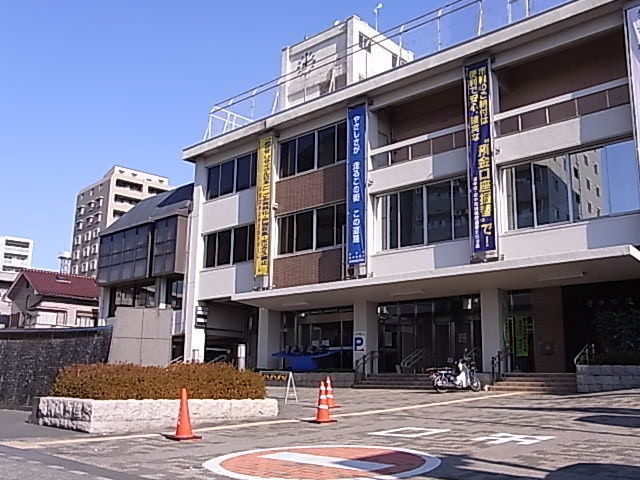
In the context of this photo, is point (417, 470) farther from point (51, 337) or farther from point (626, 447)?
point (51, 337)

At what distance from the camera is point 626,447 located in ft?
31.2

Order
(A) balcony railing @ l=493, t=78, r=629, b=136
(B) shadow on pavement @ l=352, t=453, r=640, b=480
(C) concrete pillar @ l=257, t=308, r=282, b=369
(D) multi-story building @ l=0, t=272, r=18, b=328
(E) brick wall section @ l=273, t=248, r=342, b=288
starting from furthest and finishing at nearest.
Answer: (D) multi-story building @ l=0, t=272, r=18, b=328 → (C) concrete pillar @ l=257, t=308, r=282, b=369 → (E) brick wall section @ l=273, t=248, r=342, b=288 → (A) balcony railing @ l=493, t=78, r=629, b=136 → (B) shadow on pavement @ l=352, t=453, r=640, b=480

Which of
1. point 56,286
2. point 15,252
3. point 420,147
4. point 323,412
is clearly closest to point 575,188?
point 420,147

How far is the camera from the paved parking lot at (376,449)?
8.09m

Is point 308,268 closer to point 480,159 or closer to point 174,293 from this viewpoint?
point 480,159

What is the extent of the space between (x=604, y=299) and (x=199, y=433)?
1612cm

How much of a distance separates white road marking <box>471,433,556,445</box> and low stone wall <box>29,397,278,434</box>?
543 centimetres

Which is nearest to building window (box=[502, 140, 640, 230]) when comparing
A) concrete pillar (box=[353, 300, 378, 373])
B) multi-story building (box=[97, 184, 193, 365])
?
concrete pillar (box=[353, 300, 378, 373])

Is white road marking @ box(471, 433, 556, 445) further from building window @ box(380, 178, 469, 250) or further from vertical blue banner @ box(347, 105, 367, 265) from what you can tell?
vertical blue banner @ box(347, 105, 367, 265)

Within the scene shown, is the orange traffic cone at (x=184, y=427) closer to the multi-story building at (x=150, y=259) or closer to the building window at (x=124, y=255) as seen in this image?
the multi-story building at (x=150, y=259)

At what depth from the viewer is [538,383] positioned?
2183cm

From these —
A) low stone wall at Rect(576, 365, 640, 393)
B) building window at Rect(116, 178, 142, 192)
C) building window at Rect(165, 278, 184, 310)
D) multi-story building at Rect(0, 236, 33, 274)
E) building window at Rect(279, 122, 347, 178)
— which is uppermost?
building window at Rect(116, 178, 142, 192)

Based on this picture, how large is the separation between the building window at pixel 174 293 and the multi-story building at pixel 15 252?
9987 centimetres

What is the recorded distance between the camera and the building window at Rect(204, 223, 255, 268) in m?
31.3
